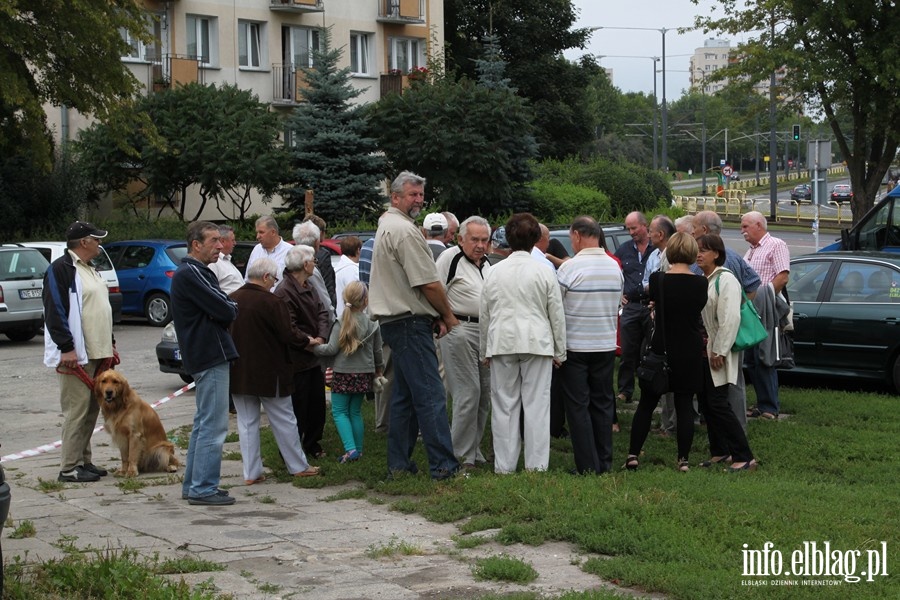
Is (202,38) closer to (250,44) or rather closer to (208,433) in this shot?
(250,44)

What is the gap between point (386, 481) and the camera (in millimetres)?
9086

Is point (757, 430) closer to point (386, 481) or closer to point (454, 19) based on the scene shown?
point (386, 481)

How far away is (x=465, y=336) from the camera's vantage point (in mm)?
9500

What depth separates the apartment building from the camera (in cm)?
3838

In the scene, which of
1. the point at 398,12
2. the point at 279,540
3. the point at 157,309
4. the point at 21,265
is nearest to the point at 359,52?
the point at 398,12

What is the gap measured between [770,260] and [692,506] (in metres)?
5.11

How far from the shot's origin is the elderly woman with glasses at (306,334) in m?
10.1

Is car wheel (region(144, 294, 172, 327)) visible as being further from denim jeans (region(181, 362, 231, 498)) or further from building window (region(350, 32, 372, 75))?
building window (region(350, 32, 372, 75))

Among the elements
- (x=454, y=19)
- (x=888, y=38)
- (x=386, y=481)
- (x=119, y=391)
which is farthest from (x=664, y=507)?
(x=454, y=19)

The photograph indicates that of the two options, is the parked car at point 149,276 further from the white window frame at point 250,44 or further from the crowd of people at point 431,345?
the white window frame at point 250,44

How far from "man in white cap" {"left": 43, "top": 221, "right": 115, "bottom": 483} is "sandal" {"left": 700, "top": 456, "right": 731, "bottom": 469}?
4.96 meters

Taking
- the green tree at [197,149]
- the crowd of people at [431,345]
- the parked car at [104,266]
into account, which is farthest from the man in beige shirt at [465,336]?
the green tree at [197,149]

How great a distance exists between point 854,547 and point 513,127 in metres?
29.3

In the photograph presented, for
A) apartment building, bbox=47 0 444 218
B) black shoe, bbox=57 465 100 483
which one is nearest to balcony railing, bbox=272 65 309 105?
apartment building, bbox=47 0 444 218
